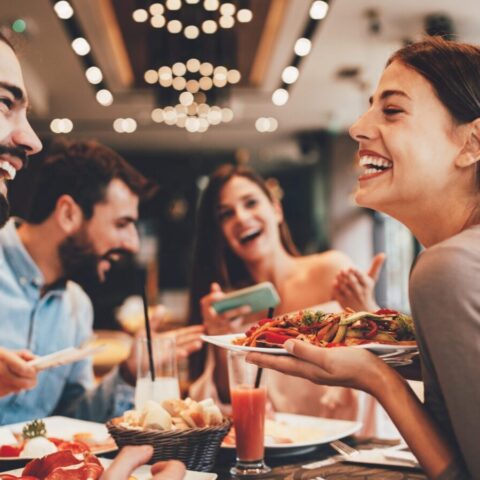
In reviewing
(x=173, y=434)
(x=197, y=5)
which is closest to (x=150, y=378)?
(x=173, y=434)

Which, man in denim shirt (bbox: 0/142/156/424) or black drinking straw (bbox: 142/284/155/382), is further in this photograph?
man in denim shirt (bbox: 0/142/156/424)

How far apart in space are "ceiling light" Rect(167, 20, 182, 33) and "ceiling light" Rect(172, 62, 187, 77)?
70 centimetres

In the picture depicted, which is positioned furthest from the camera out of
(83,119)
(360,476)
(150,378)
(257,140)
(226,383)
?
(257,140)

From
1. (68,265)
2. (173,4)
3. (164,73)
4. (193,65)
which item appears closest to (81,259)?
(68,265)

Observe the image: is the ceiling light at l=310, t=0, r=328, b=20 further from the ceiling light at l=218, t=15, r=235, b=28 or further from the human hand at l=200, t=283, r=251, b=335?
the human hand at l=200, t=283, r=251, b=335

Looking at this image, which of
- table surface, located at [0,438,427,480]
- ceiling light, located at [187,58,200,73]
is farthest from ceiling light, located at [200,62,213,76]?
table surface, located at [0,438,427,480]

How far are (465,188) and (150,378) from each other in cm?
108

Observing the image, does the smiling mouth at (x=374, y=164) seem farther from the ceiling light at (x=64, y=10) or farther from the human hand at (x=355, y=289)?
the ceiling light at (x=64, y=10)

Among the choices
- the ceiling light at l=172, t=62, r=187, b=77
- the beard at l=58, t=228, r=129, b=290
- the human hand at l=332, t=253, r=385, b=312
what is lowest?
the human hand at l=332, t=253, r=385, b=312

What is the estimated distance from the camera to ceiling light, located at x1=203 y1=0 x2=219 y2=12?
13.7 feet

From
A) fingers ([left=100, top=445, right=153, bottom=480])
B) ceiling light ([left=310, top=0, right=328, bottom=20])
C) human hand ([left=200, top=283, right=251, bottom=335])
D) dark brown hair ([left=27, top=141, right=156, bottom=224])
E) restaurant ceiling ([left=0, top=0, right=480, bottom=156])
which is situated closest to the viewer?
fingers ([left=100, top=445, right=153, bottom=480])

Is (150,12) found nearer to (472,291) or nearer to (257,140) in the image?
(472,291)

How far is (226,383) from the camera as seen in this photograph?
289 centimetres

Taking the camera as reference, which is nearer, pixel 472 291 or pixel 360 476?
pixel 472 291
